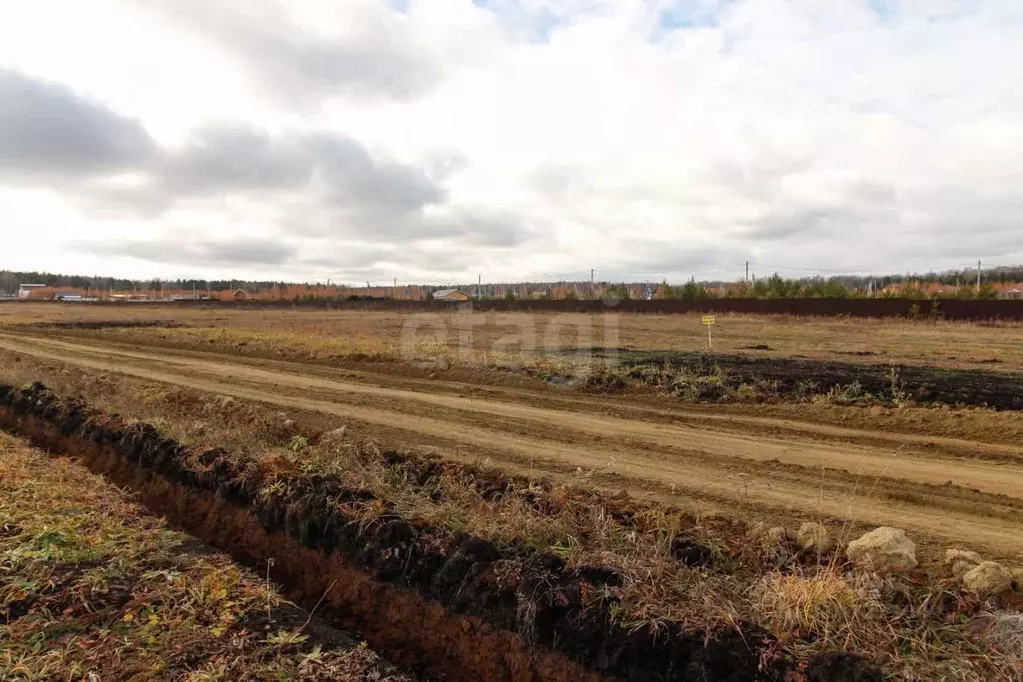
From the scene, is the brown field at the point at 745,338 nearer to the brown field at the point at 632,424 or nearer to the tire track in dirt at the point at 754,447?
the brown field at the point at 632,424

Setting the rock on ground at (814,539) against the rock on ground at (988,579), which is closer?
the rock on ground at (988,579)

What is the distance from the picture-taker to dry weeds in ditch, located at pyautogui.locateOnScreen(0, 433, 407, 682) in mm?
3662

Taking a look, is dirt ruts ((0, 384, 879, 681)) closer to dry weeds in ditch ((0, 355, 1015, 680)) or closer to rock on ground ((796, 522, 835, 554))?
dry weeds in ditch ((0, 355, 1015, 680))

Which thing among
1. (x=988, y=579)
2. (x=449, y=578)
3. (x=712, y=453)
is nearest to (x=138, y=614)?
(x=449, y=578)

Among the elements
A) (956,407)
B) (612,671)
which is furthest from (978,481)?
(612,671)

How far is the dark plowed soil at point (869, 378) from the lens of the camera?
1098 cm

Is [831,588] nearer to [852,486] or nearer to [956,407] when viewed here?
[852,486]

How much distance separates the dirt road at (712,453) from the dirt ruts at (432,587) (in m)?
2.85

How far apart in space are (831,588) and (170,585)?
186 inches

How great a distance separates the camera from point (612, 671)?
12.0 ft

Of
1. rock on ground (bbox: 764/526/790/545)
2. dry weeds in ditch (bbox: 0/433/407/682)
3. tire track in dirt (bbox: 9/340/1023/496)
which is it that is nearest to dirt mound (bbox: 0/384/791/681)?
dry weeds in ditch (bbox: 0/433/407/682)

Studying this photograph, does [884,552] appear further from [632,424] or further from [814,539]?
[632,424]

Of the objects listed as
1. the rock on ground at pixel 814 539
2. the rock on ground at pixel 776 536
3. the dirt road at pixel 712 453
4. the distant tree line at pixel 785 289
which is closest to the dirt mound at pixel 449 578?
the rock on ground at pixel 776 536

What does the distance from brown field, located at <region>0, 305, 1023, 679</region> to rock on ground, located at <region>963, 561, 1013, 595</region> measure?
1.41 feet
